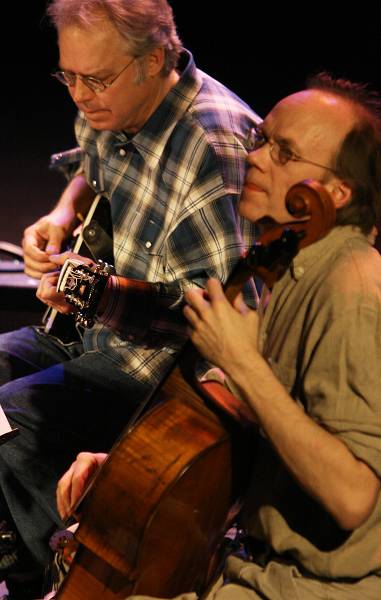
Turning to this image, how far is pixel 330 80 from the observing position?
1734 millimetres

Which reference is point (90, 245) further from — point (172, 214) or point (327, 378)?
point (327, 378)

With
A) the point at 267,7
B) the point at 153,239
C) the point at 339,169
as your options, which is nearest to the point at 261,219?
the point at 339,169

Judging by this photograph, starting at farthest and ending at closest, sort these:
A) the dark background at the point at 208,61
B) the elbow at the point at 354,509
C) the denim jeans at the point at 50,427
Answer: the dark background at the point at 208,61, the denim jeans at the point at 50,427, the elbow at the point at 354,509

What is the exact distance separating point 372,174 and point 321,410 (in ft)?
1.64

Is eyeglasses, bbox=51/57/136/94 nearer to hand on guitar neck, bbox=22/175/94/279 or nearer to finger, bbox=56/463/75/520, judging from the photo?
hand on guitar neck, bbox=22/175/94/279

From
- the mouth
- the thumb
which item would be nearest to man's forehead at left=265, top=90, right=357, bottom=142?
the mouth

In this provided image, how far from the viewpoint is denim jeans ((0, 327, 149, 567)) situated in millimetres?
2277

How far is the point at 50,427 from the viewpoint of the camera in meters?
2.31

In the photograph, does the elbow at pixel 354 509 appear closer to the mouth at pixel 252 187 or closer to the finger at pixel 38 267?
the mouth at pixel 252 187

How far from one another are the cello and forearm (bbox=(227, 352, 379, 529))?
0.17 meters

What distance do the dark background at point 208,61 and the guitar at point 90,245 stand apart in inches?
30.2

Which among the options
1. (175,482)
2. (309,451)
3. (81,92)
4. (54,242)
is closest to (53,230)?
(54,242)

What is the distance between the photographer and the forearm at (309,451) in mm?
1323

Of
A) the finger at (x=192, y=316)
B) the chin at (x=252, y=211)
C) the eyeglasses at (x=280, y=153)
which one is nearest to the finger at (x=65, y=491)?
the finger at (x=192, y=316)
